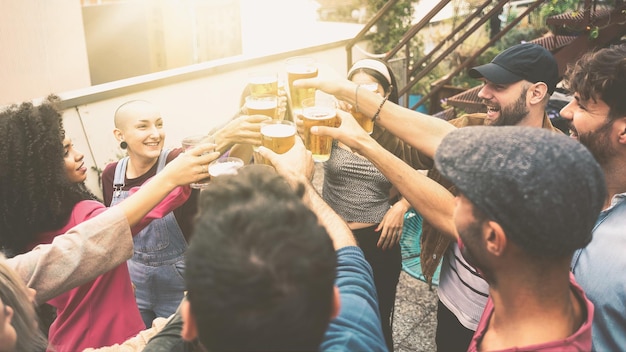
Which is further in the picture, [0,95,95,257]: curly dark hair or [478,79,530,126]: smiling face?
[478,79,530,126]: smiling face

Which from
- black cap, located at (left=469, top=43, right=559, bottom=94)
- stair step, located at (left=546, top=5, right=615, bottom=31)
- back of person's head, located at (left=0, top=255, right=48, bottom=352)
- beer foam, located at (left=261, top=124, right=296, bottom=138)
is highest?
stair step, located at (left=546, top=5, right=615, bottom=31)

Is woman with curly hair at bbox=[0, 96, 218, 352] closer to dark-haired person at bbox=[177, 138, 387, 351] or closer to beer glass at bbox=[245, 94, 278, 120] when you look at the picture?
beer glass at bbox=[245, 94, 278, 120]

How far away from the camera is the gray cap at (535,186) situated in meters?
1.15

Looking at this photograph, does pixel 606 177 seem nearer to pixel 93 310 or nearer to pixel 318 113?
pixel 318 113

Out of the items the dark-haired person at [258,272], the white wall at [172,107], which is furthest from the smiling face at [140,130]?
the white wall at [172,107]

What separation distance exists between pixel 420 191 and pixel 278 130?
658 millimetres

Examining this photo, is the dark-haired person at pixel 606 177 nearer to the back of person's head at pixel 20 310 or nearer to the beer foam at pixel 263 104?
the beer foam at pixel 263 104

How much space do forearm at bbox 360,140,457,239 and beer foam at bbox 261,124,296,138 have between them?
1.05 ft

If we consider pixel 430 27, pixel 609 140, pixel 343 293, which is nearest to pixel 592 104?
pixel 609 140

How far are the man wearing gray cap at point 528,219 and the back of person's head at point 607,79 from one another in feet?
3.53

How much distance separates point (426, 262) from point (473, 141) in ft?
5.62

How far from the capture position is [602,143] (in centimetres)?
208

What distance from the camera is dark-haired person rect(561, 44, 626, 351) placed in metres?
1.69

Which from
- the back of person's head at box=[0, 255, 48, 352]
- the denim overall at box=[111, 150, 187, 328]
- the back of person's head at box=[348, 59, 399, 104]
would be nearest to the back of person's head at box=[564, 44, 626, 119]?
the back of person's head at box=[348, 59, 399, 104]
